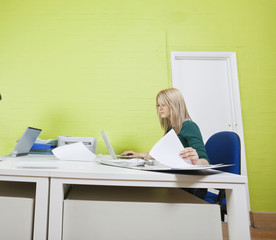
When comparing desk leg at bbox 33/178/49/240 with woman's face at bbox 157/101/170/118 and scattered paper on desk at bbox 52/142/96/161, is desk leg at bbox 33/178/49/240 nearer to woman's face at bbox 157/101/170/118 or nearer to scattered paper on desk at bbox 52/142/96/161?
scattered paper on desk at bbox 52/142/96/161

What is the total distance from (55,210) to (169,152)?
15.1 inches

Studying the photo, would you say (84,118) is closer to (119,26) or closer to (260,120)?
(119,26)

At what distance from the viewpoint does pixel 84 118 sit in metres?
2.09

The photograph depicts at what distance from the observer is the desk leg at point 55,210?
0.51 metres

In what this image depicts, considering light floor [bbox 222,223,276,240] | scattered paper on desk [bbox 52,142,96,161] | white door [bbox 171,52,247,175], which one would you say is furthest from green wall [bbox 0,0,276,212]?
scattered paper on desk [bbox 52,142,96,161]

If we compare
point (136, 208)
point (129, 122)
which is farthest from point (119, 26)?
point (136, 208)

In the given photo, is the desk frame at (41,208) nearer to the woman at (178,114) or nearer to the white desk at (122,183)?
the white desk at (122,183)

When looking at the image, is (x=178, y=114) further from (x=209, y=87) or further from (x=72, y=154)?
(x=209, y=87)

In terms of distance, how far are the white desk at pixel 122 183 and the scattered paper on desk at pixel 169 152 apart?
1.3 inches

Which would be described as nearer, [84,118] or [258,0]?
A: [84,118]

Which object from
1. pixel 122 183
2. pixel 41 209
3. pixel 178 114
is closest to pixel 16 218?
pixel 41 209

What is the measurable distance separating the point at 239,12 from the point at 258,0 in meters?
0.31

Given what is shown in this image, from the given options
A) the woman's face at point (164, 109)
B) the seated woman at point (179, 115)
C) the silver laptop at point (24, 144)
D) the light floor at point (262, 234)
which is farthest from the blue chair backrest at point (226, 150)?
the silver laptop at point (24, 144)

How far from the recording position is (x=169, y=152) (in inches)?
23.0
